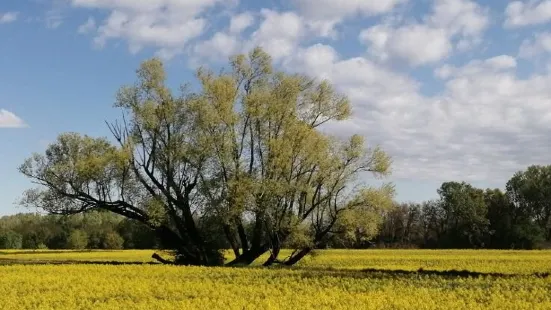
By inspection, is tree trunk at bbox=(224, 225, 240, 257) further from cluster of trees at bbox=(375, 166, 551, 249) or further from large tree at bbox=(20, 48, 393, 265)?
cluster of trees at bbox=(375, 166, 551, 249)

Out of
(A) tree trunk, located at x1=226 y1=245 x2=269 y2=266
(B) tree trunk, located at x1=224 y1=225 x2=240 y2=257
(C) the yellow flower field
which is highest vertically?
(B) tree trunk, located at x1=224 y1=225 x2=240 y2=257

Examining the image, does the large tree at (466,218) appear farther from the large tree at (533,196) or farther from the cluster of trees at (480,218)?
the large tree at (533,196)

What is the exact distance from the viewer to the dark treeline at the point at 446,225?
102938 mm

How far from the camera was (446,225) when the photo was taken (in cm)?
13388

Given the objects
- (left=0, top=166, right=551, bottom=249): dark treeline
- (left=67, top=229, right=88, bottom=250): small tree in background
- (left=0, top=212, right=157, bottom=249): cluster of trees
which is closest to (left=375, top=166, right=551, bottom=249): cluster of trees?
(left=0, top=166, right=551, bottom=249): dark treeline

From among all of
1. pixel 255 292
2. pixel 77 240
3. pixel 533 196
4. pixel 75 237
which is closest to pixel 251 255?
pixel 255 292

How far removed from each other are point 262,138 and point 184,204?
7.26 m

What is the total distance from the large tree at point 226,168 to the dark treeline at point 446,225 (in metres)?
38.3

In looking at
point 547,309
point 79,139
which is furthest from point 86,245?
point 547,309

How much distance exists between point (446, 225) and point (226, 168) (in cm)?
10084

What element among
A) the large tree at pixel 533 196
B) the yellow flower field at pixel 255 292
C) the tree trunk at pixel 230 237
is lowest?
the yellow flower field at pixel 255 292

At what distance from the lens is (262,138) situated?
4366 centimetres

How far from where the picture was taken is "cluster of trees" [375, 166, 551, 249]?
10769 centimetres

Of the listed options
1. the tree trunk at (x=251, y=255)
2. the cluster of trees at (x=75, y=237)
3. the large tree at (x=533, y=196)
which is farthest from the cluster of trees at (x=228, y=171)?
the large tree at (x=533, y=196)
